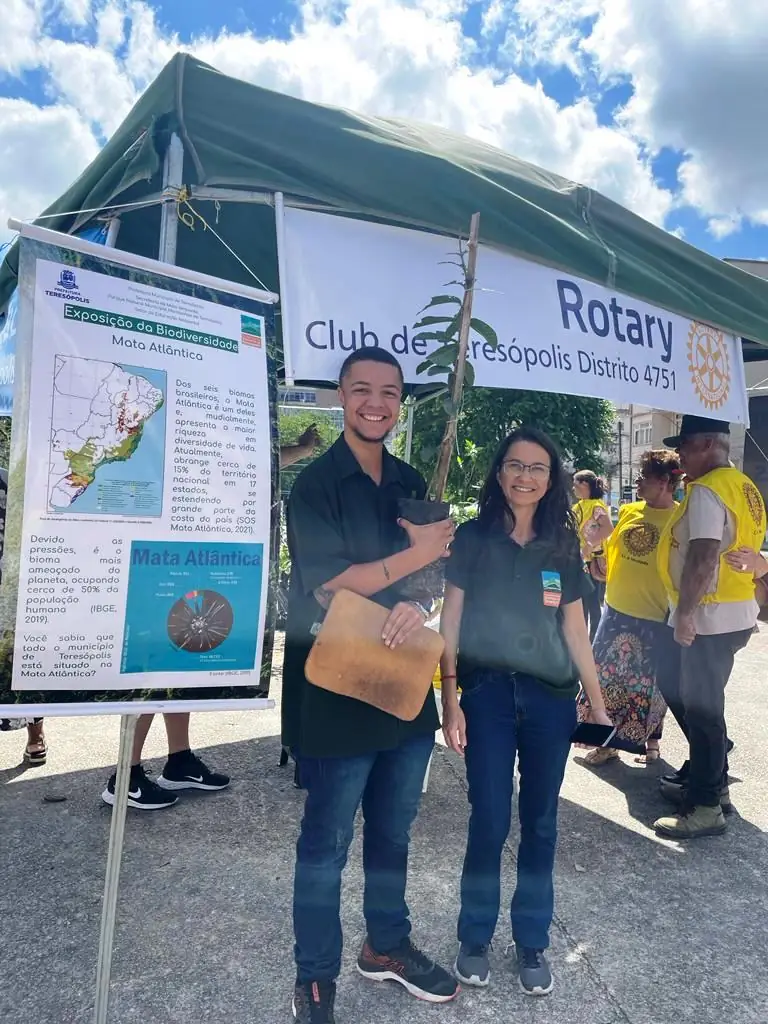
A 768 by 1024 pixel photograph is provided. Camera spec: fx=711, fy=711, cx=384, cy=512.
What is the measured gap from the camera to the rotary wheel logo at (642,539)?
3.75 meters

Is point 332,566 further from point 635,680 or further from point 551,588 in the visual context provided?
point 635,680

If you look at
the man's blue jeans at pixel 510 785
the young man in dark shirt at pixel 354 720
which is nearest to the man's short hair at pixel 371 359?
the young man in dark shirt at pixel 354 720

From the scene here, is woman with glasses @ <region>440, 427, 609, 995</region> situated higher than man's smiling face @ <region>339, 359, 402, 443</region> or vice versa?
man's smiling face @ <region>339, 359, 402, 443</region>

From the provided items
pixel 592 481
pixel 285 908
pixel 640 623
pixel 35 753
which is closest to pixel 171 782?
pixel 35 753

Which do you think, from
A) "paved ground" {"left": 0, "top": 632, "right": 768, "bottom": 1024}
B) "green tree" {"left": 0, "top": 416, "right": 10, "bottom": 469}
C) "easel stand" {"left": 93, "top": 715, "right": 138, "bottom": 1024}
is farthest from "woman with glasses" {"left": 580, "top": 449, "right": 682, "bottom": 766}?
"green tree" {"left": 0, "top": 416, "right": 10, "bottom": 469}

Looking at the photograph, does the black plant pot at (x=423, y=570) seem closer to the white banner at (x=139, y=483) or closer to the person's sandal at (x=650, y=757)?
the white banner at (x=139, y=483)

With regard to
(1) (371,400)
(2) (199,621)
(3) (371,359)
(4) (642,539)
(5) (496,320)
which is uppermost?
(5) (496,320)

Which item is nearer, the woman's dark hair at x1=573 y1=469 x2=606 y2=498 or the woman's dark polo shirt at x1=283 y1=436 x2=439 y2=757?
the woman's dark polo shirt at x1=283 y1=436 x2=439 y2=757

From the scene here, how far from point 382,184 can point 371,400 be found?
2.84ft

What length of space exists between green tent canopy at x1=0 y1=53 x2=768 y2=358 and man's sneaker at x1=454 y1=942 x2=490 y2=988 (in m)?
2.35

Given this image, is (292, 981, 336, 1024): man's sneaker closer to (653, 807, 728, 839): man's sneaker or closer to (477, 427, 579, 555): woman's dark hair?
(477, 427, 579, 555): woman's dark hair

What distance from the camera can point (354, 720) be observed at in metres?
1.89

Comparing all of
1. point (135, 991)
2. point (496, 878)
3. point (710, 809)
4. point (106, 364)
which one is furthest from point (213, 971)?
point (710, 809)

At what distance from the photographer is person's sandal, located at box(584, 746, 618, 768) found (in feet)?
12.9
